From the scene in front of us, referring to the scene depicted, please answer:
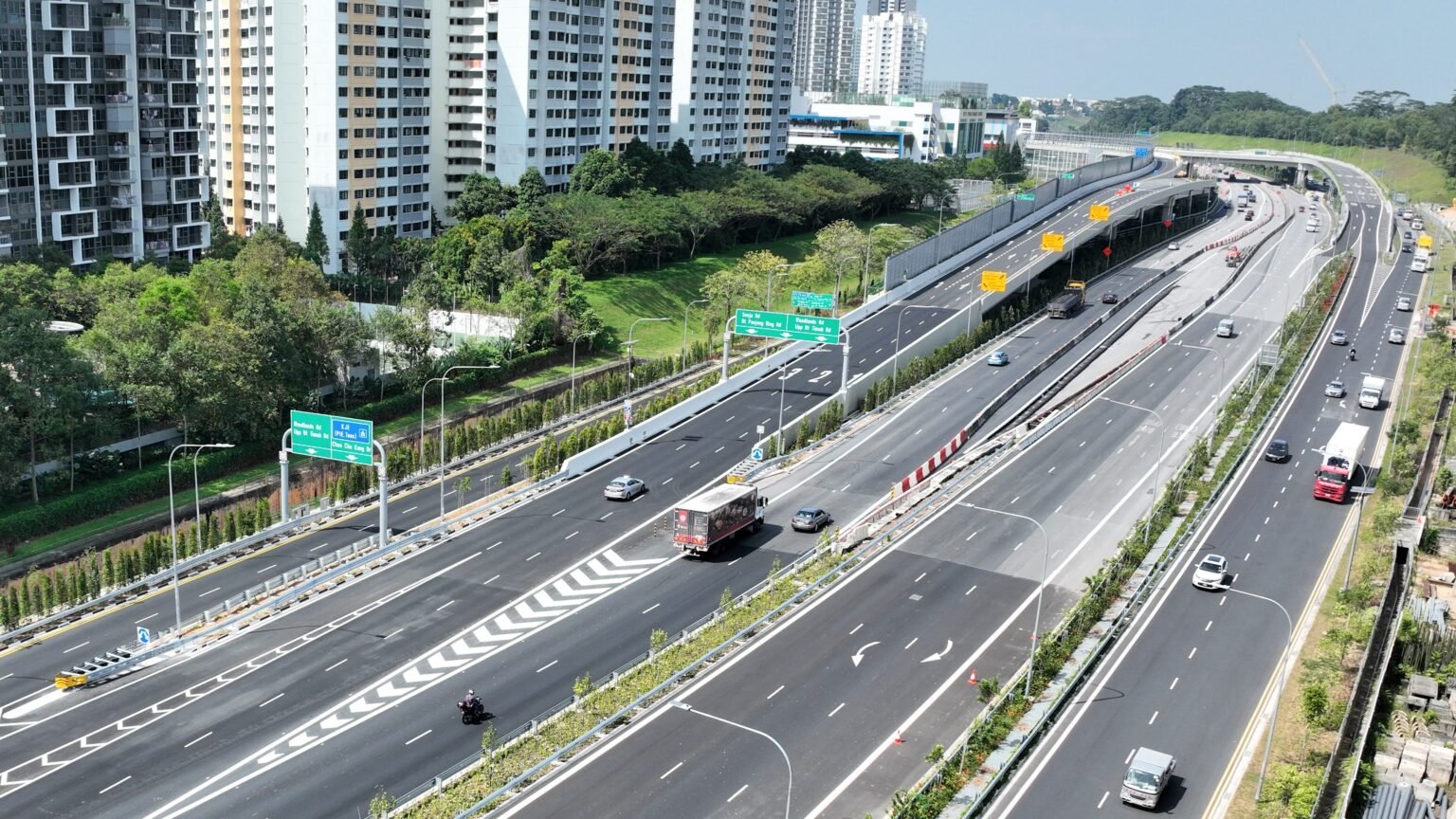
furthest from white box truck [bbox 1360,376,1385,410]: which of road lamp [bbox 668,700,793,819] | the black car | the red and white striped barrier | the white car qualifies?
road lamp [bbox 668,700,793,819]

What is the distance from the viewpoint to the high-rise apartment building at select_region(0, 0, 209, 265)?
103 metres

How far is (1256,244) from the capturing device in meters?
158

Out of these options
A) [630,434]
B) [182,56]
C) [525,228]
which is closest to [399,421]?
[630,434]

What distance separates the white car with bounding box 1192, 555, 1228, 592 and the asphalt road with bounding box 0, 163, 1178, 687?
29498 millimetres

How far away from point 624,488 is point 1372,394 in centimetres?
5614

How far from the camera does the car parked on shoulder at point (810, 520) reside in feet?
233

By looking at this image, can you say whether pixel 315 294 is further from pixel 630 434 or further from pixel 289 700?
pixel 289 700

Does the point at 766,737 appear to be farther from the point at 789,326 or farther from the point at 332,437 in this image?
the point at 789,326

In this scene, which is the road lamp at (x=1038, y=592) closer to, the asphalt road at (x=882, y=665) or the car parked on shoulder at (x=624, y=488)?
the asphalt road at (x=882, y=665)

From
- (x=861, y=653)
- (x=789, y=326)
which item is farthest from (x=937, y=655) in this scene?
(x=789, y=326)

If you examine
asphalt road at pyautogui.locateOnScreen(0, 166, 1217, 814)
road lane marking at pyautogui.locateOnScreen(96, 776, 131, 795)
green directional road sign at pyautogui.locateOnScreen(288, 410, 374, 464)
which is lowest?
road lane marking at pyautogui.locateOnScreen(96, 776, 131, 795)

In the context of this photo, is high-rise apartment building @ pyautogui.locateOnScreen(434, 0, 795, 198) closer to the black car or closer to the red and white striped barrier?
the red and white striped barrier

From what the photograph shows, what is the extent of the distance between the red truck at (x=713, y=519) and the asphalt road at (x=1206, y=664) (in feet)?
67.5

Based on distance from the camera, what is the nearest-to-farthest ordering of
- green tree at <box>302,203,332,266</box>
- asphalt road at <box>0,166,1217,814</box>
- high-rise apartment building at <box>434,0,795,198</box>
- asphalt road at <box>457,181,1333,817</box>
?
asphalt road at <box>457,181,1333,817</box> → asphalt road at <box>0,166,1217,814</box> → green tree at <box>302,203,332,266</box> → high-rise apartment building at <box>434,0,795,198</box>
